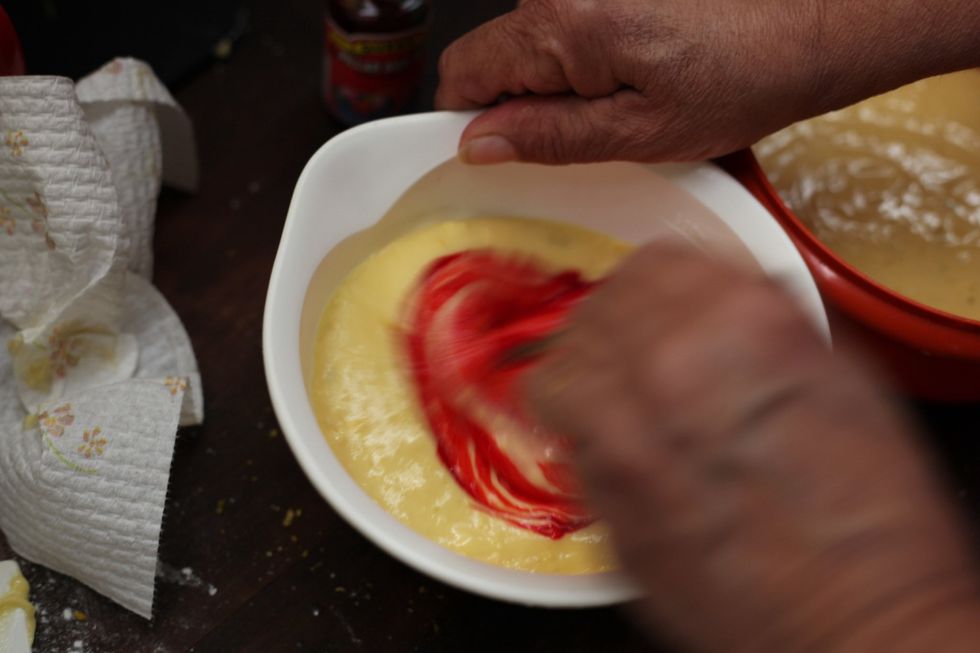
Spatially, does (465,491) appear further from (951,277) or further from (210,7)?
(210,7)

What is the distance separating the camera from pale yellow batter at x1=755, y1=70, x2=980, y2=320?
110 cm

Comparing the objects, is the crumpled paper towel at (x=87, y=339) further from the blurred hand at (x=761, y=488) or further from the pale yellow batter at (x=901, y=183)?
the pale yellow batter at (x=901, y=183)

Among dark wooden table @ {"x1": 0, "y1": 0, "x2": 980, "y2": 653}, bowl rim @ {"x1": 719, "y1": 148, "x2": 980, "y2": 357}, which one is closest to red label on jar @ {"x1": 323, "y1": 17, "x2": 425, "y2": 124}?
dark wooden table @ {"x1": 0, "y1": 0, "x2": 980, "y2": 653}

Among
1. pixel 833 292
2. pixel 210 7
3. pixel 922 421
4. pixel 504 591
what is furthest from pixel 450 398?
pixel 210 7

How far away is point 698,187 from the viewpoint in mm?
970

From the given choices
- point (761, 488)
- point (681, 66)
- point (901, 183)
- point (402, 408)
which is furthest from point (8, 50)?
point (901, 183)

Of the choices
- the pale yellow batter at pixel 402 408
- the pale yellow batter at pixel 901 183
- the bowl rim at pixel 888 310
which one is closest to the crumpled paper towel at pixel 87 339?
the pale yellow batter at pixel 402 408

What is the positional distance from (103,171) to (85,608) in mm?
430

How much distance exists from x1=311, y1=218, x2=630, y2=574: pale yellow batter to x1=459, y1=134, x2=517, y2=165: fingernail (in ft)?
0.41

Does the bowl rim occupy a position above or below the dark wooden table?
above

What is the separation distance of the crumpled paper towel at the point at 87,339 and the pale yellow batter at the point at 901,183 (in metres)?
0.73

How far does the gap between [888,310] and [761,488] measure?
Answer: 1.52 ft

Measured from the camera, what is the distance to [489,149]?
0.94 m

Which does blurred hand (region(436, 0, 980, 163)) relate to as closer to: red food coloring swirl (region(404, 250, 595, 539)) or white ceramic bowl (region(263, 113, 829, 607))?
white ceramic bowl (region(263, 113, 829, 607))
